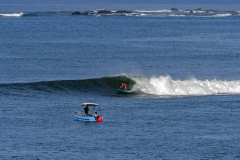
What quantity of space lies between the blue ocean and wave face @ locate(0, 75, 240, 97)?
0.35ft

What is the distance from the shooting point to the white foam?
74.3m

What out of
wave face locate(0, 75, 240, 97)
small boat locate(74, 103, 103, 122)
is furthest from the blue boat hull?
wave face locate(0, 75, 240, 97)

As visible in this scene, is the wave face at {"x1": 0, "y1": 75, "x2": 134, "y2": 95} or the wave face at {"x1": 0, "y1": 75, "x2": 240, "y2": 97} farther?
the wave face at {"x1": 0, "y1": 75, "x2": 240, "y2": 97}

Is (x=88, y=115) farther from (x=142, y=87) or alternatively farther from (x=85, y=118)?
(x=142, y=87)

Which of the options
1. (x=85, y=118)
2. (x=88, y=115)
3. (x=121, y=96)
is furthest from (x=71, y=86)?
(x=85, y=118)

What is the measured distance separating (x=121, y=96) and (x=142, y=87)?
487 centimetres

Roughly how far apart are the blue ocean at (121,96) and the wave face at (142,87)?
0.35 feet

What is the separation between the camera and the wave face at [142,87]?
7319cm

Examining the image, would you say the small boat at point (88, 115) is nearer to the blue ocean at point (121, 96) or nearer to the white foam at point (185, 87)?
the blue ocean at point (121, 96)

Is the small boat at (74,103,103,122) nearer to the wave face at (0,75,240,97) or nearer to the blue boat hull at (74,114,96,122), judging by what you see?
the blue boat hull at (74,114,96,122)

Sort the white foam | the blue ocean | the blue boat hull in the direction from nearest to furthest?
the blue ocean
the blue boat hull
the white foam

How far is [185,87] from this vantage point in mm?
75438

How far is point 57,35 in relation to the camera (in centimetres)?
14162

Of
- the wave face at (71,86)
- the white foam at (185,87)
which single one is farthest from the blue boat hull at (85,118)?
the white foam at (185,87)
